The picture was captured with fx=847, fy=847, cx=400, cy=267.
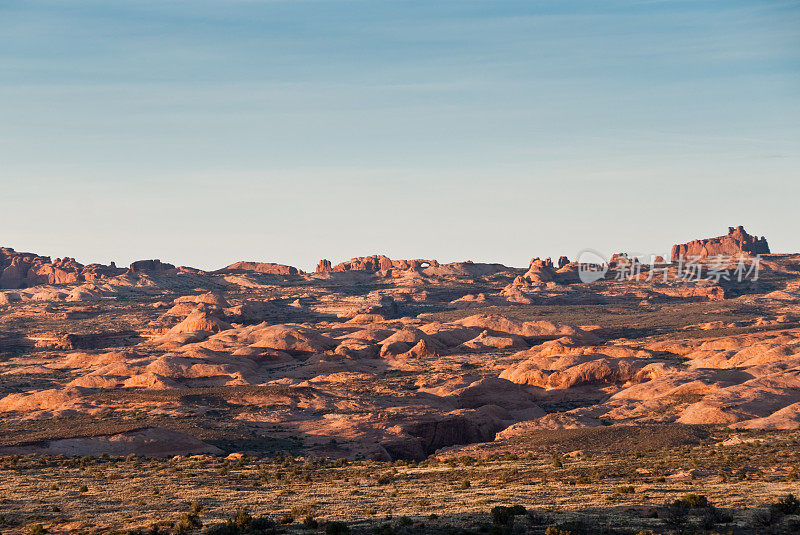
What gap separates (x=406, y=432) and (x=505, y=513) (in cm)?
3504

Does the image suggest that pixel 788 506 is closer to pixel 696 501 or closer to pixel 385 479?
pixel 696 501

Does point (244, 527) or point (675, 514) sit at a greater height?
point (675, 514)

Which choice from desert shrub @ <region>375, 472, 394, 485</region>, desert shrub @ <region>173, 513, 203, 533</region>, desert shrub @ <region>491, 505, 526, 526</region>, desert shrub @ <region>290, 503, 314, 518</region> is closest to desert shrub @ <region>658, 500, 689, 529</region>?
desert shrub @ <region>491, 505, 526, 526</region>

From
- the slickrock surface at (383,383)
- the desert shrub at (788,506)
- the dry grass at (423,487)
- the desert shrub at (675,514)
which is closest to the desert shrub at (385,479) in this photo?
the dry grass at (423,487)

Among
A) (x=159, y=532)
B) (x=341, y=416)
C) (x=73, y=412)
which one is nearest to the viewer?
(x=159, y=532)

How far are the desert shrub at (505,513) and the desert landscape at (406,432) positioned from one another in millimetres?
140

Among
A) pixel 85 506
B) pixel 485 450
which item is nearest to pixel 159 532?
pixel 85 506

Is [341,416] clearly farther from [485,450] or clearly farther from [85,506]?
[85,506]

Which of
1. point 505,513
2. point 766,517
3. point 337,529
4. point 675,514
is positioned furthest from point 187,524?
point 766,517

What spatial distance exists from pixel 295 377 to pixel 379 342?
26.6 meters

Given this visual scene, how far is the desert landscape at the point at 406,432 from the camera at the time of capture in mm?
31891

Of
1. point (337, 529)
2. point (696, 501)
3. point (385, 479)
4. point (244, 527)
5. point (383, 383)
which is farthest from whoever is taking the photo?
point (383, 383)

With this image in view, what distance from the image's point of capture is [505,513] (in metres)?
29.6

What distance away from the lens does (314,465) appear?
50969 millimetres
